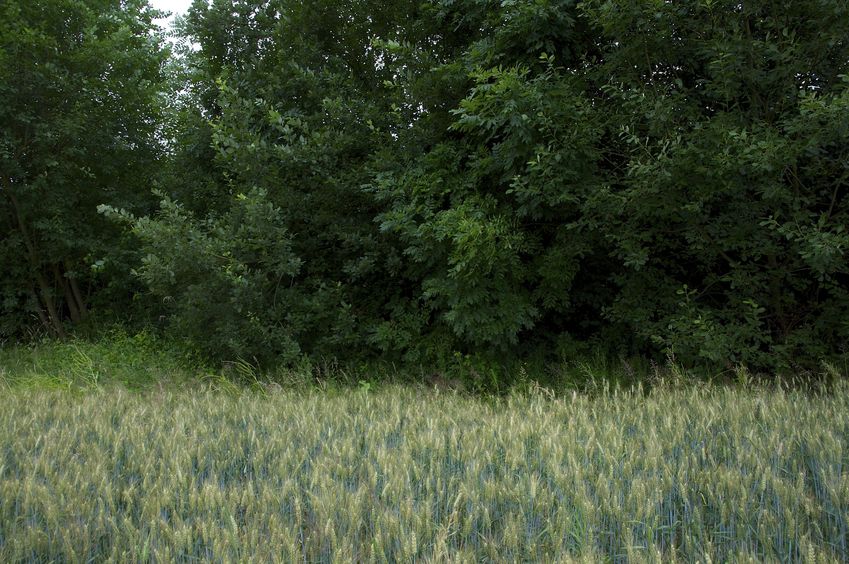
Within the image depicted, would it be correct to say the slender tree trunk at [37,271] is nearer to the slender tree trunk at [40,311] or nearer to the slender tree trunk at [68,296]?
the slender tree trunk at [40,311]

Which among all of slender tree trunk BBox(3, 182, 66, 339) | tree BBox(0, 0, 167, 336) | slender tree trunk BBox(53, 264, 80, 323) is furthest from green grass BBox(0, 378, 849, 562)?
slender tree trunk BBox(53, 264, 80, 323)

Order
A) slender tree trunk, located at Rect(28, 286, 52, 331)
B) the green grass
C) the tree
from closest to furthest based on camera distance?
the green grass → the tree → slender tree trunk, located at Rect(28, 286, 52, 331)

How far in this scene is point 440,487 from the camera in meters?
2.62

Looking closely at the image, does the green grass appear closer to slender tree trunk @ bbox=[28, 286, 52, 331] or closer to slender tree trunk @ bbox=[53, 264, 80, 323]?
slender tree trunk @ bbox=[28, 286, 52, 331]

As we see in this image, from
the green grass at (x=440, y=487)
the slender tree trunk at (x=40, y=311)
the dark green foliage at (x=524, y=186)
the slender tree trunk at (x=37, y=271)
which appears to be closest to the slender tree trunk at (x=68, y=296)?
the slender tree trunk at (x=37, y=271)

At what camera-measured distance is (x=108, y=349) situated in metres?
11.1

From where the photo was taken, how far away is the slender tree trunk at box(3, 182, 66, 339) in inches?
459

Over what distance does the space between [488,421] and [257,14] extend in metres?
8.92

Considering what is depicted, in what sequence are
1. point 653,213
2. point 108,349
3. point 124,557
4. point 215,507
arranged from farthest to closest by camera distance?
point 108,349, point 653,213, point 215,507, point 124,557

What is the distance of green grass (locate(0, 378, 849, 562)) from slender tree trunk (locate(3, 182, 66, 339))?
994cm

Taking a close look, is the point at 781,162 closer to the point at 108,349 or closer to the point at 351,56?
the point at 351,56

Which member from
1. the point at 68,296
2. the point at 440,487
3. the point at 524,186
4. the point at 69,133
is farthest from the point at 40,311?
the point at 440,487

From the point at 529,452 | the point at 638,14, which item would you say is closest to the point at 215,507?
the point at 529,452

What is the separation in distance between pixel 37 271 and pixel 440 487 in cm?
1349
